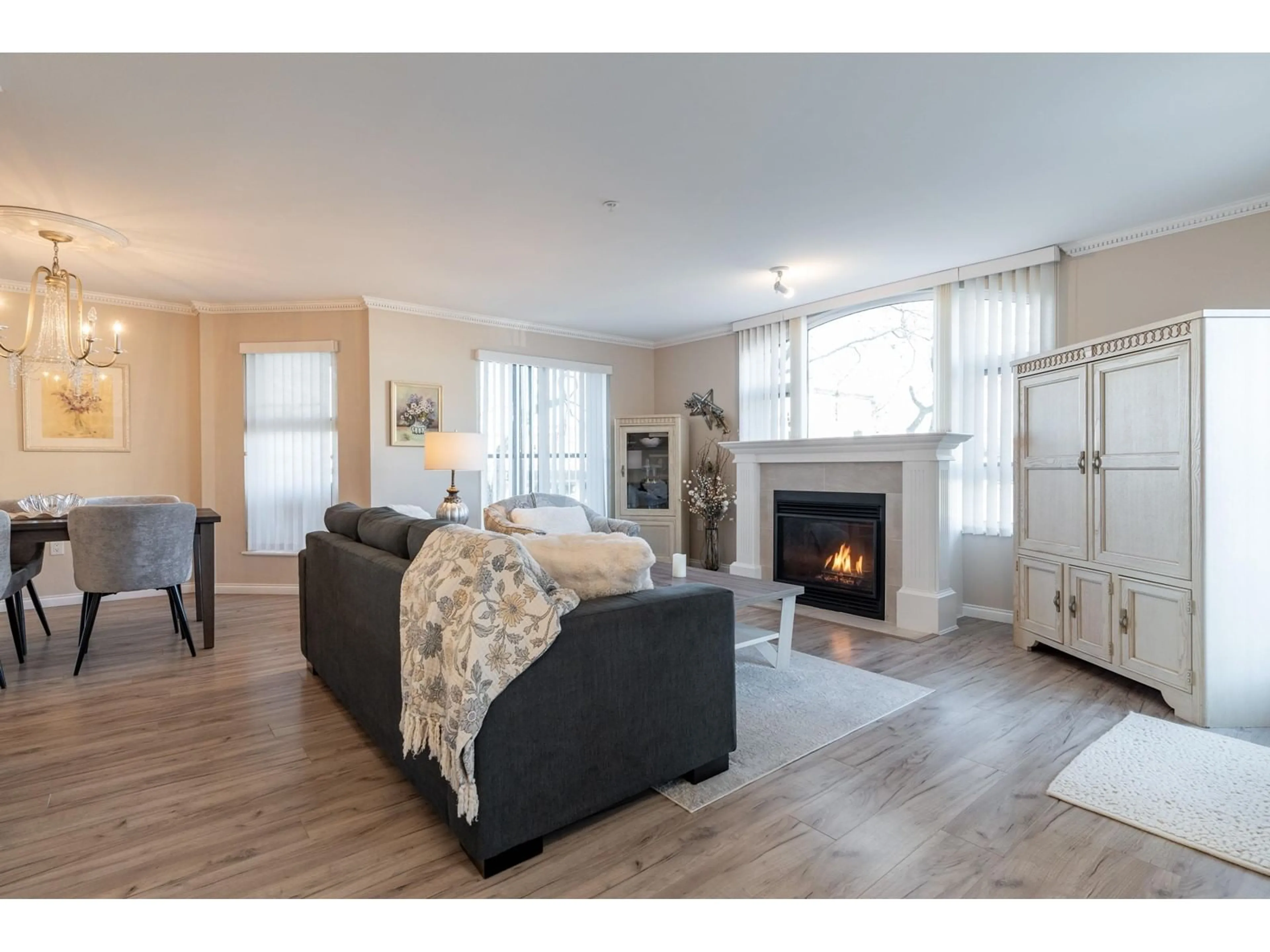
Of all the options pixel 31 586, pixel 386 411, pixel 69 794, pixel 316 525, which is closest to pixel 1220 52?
pixel 69 794

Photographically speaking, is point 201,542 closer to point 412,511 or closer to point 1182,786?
point 412,511

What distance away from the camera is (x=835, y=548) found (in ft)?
15.9

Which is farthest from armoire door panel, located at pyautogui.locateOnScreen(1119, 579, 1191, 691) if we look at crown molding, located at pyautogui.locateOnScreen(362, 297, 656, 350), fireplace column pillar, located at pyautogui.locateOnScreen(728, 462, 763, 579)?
crown molding, located at pyautogui.locateOnScreen(362, 297, 656, 350)

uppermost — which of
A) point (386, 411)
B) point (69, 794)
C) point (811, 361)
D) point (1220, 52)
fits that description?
point (1220, 52)

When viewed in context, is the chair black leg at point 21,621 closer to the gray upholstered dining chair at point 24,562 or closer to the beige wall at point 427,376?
the gray upholstered dining chair at point 24,562

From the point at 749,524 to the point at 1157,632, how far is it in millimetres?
2965

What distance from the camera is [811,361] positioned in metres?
5.55

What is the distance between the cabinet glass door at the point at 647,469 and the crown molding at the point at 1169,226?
3.66m

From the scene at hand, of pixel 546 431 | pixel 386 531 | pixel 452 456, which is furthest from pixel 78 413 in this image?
pixel 386 531

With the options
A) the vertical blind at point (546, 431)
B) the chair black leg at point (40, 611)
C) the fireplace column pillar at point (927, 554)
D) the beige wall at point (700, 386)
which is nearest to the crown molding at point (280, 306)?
the vertical blind at point (546, 431)

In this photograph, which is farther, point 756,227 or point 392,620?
point 756,227

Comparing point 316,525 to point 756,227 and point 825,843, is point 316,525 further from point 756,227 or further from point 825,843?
point 825,843

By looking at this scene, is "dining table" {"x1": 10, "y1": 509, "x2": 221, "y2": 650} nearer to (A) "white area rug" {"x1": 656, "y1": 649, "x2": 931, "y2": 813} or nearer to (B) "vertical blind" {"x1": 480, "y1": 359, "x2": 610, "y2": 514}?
(B) "vertical blind" {"x1": 480, "y1": 359, "x2": 610, "y2": 514}

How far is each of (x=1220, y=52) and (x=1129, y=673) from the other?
102 inches
